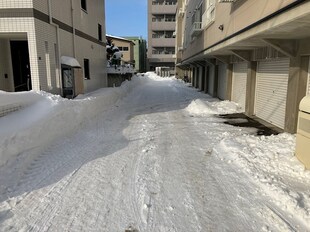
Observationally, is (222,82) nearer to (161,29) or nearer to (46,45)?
(46,45)

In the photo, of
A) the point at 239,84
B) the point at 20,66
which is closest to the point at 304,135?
the point at 239,84

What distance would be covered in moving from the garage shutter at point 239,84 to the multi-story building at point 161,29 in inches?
1741

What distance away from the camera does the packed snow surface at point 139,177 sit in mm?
3492

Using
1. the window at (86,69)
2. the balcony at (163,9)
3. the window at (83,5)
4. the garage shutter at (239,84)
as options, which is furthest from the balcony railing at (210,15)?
the balcony at (163,9)

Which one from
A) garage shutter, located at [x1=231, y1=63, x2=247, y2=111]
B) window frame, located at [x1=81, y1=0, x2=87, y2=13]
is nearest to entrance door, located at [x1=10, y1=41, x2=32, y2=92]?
window frame, located at [x1=81, y1=0, x2=87, y2=13]

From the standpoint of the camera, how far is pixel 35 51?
31.1ft

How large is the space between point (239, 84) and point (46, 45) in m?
8.61

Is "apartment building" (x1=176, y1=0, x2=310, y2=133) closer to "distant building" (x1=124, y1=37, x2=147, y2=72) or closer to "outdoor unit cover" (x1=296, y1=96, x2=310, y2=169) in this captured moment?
"outdoor unit cover" (x1=296, y1=96, x2=310, y2=169)

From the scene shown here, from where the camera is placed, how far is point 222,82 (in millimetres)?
16688

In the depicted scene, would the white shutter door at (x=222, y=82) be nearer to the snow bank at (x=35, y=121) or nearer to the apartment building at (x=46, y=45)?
the apartment building at (x=46, y=45)

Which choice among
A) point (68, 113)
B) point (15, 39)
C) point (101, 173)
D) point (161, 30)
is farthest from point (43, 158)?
point (161, 30)

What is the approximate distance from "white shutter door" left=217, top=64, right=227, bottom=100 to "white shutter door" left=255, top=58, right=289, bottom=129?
210 inches

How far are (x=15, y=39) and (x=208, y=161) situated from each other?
9.89 m

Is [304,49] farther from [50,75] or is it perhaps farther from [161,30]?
[161,30]
